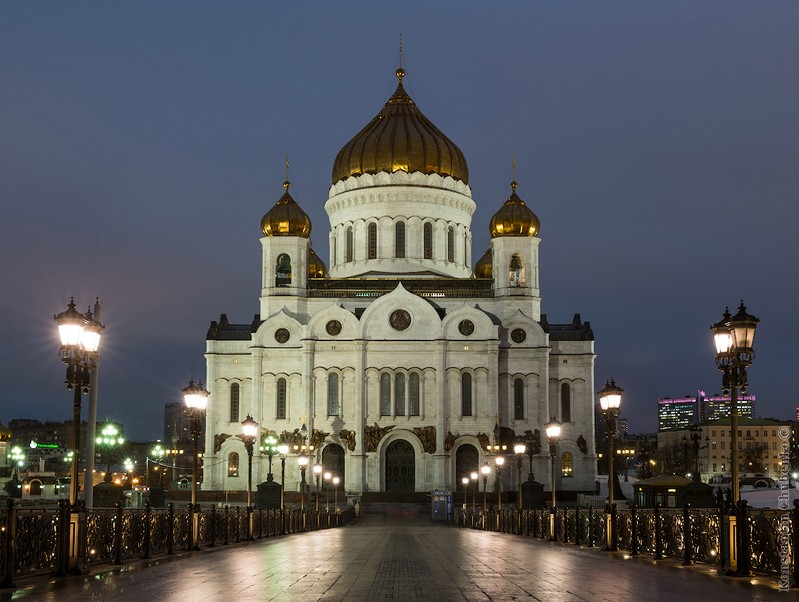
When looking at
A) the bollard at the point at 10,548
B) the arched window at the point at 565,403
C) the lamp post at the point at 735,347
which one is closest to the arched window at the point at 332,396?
the arched window at the point at 565,403

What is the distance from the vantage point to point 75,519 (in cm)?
1655

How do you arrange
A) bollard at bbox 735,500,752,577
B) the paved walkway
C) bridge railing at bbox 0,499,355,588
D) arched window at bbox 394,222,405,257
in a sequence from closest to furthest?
the paved walkway → bridge railing at bbox 0,499,355,588 → bollard at bbox 735,500,752,577 → arched window at bbox 394,222,405,257

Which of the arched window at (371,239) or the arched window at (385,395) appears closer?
the arched window at (385,395)

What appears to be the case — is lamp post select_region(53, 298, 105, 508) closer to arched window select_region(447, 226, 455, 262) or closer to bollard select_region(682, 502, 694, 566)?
bollard select_region(682, 502, 694, 566)

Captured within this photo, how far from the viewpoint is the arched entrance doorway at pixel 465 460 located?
70.2m

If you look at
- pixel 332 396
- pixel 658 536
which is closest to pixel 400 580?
pixel 658 536

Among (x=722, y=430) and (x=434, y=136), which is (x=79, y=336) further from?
(x=722, y=430)

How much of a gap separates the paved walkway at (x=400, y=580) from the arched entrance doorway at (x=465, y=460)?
48042mm

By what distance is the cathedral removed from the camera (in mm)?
70125

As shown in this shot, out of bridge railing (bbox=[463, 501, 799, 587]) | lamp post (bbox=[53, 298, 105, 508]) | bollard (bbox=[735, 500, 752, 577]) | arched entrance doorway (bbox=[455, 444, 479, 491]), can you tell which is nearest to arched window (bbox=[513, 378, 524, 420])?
arched entrance doorway (bbox=[455, 444, 479, 491])

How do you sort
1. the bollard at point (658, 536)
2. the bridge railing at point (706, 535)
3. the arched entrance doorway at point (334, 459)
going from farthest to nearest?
the arched entrance doorway at point (334, 459) → the bollard at point (658, 536) → the bridge railing at point (706, 535)

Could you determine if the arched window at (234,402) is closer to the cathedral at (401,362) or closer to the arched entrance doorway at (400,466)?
the cathedral at (401,362)

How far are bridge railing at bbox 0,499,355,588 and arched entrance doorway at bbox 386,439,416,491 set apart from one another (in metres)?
42.9

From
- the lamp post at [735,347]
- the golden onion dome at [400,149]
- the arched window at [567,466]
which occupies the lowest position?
the arched window at [567,466]
